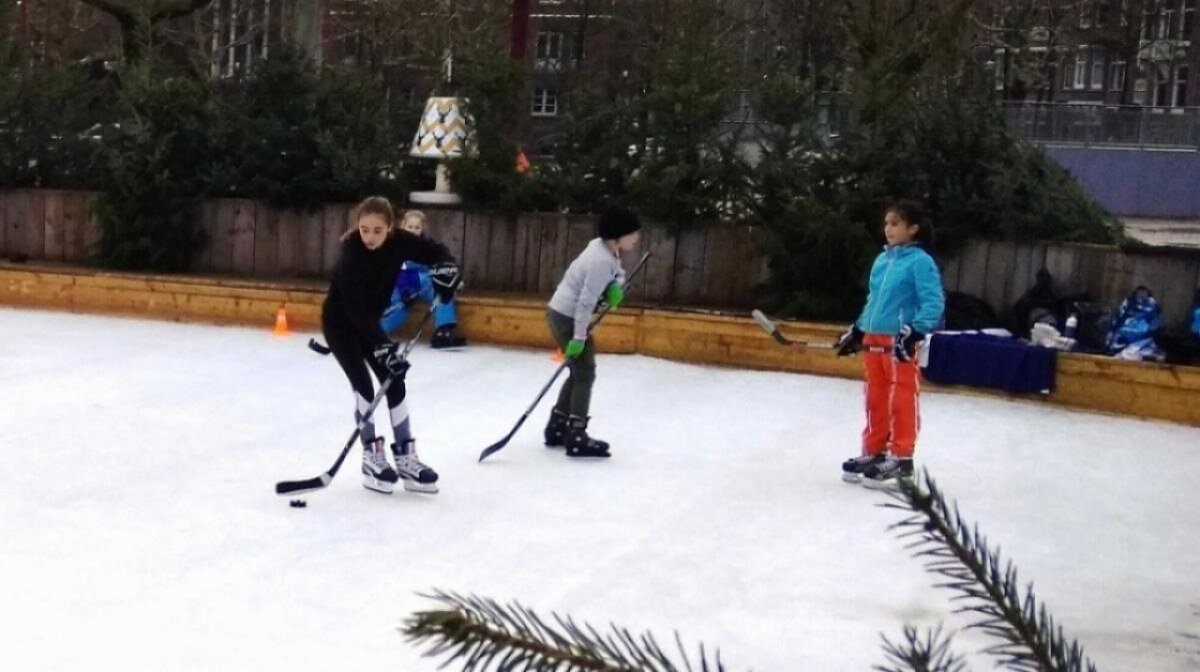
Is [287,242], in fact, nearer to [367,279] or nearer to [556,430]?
[556,430]

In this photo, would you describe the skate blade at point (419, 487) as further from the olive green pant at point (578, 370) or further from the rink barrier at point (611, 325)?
the rink barrier at point (611, 325)

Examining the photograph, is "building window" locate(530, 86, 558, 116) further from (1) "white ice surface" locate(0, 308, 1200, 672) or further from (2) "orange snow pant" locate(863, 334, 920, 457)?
(2) "orange snow pant" locate(863, 334, 920, 457)

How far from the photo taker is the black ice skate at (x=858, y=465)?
693 centimetres

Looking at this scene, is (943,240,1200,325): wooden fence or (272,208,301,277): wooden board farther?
(272,208,301,277): wooden board

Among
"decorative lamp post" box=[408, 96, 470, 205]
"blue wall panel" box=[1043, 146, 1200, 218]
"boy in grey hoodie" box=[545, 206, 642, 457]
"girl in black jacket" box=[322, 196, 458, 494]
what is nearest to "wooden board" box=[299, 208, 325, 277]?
"decorative lamp post" box=[408, 96, 470, 205]

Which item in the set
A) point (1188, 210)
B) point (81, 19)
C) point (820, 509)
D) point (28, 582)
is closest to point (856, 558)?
point (820, 509)

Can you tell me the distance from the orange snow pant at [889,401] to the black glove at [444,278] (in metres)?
2.07

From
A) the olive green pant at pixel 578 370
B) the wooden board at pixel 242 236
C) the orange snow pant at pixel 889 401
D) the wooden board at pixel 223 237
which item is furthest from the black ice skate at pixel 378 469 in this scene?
the wooden board at pixel 223 237

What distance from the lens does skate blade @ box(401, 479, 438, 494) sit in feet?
20.9

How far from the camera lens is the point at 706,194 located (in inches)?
434

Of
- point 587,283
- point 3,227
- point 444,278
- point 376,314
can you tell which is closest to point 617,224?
point 587,283

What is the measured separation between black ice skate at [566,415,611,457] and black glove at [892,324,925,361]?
1610 millimetres

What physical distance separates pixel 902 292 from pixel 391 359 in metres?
2.46

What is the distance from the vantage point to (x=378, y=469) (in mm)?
6371
